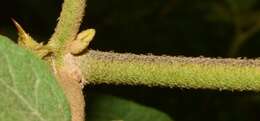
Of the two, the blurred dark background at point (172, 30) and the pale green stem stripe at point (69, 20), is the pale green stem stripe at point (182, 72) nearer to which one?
the pale green stem stripe at point (69, 20)

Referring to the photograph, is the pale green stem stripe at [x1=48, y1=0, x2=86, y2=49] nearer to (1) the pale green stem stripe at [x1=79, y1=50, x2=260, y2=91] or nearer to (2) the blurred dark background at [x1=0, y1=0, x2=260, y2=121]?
(1) the pale green stem stripe at [x1=79, y1=50, x2=260, y2=91]

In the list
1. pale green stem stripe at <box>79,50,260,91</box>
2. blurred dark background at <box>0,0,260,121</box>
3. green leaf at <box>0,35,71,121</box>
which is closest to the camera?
green leaf at <box>0,35,71,121</box>

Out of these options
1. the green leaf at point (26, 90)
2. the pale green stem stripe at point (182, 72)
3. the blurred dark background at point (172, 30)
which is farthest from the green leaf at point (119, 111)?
the blurred dark background at point (172, 30)

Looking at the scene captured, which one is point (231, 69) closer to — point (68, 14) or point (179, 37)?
point (68, 14)

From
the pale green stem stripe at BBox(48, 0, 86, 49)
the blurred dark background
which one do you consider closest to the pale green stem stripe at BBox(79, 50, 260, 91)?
the pale green stem stripe at BBox(48, 0, 86, 49)

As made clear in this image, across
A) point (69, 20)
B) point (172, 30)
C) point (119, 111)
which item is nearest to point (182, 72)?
point (69, 20)
